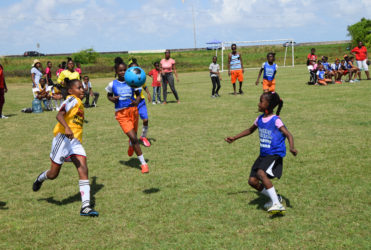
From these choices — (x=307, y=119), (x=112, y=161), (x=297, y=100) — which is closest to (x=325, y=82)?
(x=297, y=100)

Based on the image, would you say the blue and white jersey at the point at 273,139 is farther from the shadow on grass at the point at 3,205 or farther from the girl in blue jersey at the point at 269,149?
the shadow on grass at the point at 3,205

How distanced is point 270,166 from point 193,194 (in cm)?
146

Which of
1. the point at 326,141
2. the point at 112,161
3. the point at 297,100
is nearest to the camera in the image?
the point at 112,161

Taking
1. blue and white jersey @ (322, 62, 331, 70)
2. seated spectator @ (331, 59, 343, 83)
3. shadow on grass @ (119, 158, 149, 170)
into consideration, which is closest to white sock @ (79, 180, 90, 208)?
shadow on grass @ (119, 158, 149, 170)

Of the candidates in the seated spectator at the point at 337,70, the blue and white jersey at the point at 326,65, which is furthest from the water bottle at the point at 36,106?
the seated spectator at the point at 337,70

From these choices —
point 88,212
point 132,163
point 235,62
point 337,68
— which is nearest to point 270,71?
point 235,62

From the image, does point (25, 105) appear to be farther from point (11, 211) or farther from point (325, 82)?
point (325, 82)

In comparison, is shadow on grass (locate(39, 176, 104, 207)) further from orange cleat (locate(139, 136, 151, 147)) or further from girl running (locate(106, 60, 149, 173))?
orange cleat (locate(139, 136, 151, 147))

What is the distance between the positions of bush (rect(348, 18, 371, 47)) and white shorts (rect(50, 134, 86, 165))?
87.1m

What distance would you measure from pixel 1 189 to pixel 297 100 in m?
12.3

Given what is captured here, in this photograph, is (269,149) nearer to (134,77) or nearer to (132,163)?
(134,77)

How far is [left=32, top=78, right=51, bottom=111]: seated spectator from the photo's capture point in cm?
1678

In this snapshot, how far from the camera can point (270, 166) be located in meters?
4.84

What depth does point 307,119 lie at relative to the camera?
11.3 meters
